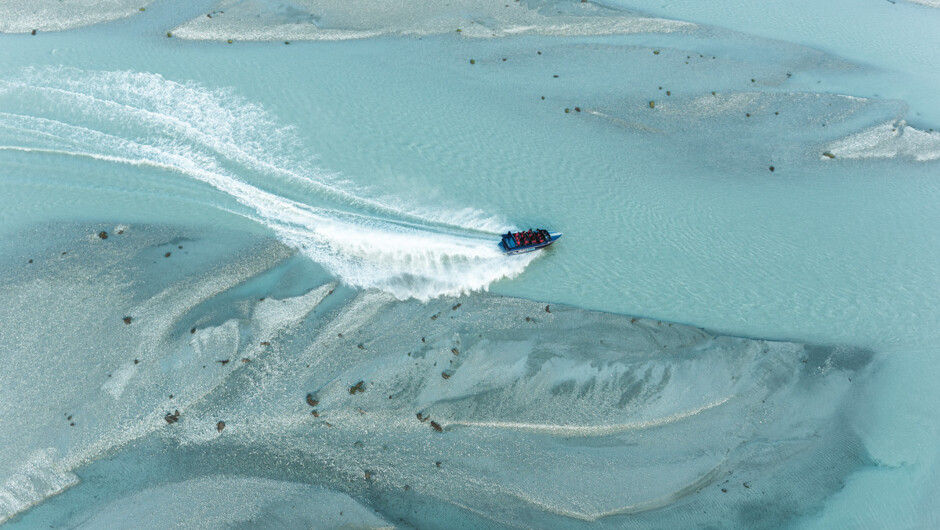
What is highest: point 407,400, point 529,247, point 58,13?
point 58,13

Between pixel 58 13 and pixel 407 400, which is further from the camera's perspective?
pixel 58 13

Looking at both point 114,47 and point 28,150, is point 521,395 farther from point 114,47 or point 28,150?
point 114,47

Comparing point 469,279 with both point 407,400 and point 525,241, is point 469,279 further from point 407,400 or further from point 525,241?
point 407,400

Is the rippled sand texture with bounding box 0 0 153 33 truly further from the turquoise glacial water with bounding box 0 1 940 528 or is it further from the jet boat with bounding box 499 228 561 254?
the jet boat with bounding box 499 228 561 254

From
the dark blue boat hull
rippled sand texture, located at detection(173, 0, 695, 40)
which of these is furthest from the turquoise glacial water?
rippled sand texture, located at detection(173, 0, 695, 40)

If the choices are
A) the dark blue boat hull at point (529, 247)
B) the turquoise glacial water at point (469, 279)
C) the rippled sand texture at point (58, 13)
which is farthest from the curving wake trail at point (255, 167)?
the rippled sand texture at point (58, 13)

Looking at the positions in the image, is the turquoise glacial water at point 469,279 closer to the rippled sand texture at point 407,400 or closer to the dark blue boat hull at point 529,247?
the rippled sand texture at point 407,400

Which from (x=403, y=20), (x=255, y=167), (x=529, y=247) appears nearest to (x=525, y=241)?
(x=529, y=247)
